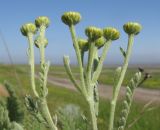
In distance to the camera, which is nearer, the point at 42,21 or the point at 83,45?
the point at 83,45

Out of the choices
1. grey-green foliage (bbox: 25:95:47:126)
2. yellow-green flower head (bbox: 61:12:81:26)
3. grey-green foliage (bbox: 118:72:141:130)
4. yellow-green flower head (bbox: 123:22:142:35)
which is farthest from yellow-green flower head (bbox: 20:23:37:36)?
grey-green foliage (bbox: 118:72:141:130)

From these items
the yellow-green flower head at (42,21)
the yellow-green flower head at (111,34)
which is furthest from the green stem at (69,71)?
the yellow-green flower head at (42,21)

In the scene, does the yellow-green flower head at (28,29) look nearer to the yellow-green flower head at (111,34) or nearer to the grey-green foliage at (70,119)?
the yellow-green flower head at (111,34)

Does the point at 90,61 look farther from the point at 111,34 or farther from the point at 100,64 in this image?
the point at 111,34

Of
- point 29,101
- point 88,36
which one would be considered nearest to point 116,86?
point 88,36

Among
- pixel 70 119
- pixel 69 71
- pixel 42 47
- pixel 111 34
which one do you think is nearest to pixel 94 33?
pixel 111 34

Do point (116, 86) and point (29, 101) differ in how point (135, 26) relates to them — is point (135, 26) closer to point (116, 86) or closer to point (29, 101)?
point (116, 86)
